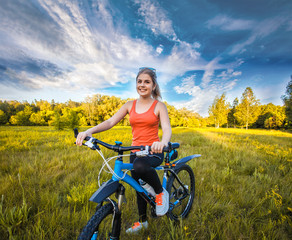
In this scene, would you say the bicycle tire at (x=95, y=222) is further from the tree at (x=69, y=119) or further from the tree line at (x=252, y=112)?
the tree line at (x=252, y=112)

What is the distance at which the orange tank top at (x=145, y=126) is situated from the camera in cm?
190

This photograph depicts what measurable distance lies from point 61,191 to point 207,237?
9.00 feet

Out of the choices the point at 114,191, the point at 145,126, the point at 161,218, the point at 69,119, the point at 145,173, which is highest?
the point at 69,119

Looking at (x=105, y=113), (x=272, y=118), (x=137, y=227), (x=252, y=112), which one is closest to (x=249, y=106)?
(x=252, y=112)

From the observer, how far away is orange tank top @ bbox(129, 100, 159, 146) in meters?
1.90

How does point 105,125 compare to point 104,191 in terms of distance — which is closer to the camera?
point 104,191

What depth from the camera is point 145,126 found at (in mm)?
1944

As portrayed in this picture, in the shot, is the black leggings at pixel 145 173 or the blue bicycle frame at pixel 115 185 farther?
the black leggings at pixel 145 173

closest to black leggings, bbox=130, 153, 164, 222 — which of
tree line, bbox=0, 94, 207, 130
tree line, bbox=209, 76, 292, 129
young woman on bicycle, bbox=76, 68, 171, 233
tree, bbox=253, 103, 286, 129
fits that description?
young woman on bicycle, bbox=76, 68, 171, 233

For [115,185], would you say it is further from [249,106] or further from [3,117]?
[249,106]

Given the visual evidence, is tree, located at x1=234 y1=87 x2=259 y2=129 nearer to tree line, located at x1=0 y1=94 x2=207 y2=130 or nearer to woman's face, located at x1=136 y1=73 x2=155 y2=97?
tree line, located at x1=0 y1=94 x2=207 y2=130

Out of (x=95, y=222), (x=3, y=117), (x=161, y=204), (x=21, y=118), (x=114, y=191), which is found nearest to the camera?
(x=95, y=222)

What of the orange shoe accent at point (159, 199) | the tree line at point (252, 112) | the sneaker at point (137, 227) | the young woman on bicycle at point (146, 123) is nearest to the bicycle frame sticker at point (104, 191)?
the young woman on bicycle at point (146, 123)

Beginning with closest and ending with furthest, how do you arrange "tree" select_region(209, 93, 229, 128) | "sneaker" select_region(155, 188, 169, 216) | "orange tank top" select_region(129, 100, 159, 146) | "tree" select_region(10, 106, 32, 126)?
"sneaker" select_region(155, 188, 169, 216) < "orange tank top" select_region(129, 100, 159, 146) < "tree" select_region(10, 106, 32, 126) < "tree" select_region(209, 93, 229, 128)
